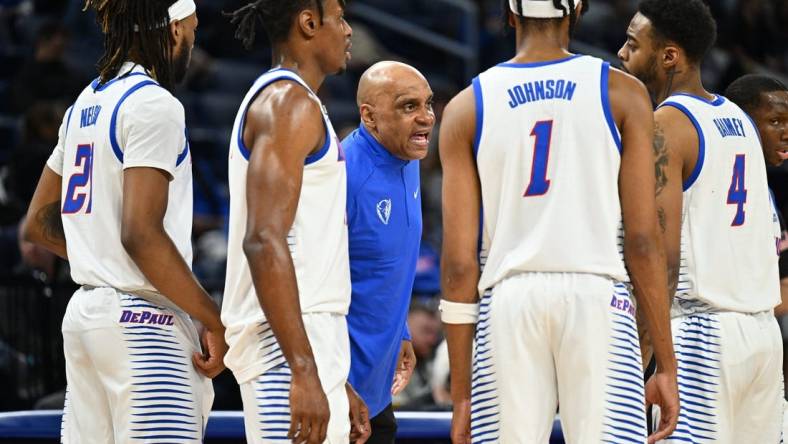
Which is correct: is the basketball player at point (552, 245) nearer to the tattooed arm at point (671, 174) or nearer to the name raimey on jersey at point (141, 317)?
the tattooed arm at point (671, 174)

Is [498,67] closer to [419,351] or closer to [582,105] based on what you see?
[582,105]

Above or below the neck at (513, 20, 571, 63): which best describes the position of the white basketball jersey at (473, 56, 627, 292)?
below

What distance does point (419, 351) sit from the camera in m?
7.56

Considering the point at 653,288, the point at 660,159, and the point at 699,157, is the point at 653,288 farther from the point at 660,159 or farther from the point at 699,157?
the point at 699,157

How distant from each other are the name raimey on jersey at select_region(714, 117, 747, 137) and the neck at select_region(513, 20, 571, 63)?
857mm

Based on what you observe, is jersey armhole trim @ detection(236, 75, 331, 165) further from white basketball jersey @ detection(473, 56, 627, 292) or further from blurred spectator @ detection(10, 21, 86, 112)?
blurred spectator @ detection(10, 21, 86, 112)

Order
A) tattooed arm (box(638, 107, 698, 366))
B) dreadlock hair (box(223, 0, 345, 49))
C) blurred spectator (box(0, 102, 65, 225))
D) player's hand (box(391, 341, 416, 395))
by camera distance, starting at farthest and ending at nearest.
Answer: blurred spectator (box(0, 102, 65, 225))
player's hand (box(391, 341, 416, 395))
tattooed arm (box(638, 107, 698, 366))
dreadlock hair (box(223, 0, 345, 49))

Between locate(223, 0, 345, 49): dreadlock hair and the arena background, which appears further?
the arena background

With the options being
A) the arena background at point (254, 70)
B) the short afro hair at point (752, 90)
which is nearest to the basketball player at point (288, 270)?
the short afro hair at point (752, 90)

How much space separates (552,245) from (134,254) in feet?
3.99

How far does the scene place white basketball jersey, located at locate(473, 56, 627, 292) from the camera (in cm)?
338

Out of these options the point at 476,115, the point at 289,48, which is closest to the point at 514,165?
the point at 476,115

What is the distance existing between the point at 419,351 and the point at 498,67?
4.23m

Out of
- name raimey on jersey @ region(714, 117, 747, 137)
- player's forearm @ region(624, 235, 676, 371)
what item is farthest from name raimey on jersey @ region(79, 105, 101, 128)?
name raimey on jersey @ region(714, 117, 747, 137)
